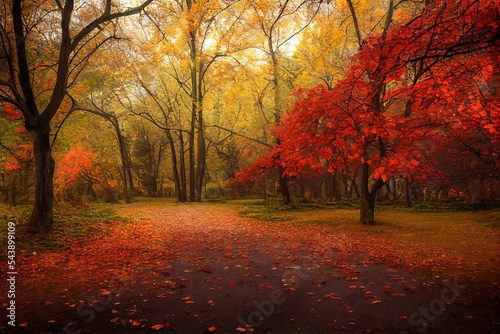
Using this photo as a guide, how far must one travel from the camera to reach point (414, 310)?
4.57 metres

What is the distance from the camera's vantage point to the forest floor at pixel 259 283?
4.23 metres

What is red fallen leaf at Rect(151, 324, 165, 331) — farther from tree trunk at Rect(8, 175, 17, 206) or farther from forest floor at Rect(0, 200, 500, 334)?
tree trunk at Rect(8, 175, 17, 206)

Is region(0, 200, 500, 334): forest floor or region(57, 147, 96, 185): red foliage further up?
region(57, 147, 96, 185): red foliage

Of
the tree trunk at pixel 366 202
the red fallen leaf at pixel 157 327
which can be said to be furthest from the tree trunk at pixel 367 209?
the red fallen leaf at pixel 157 327

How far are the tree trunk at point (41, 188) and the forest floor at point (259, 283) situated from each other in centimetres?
51

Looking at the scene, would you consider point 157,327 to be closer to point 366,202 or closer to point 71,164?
point 366,202


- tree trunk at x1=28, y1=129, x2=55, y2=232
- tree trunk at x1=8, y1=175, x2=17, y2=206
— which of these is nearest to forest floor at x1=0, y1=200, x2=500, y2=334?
tree trunk at x1=28, y1=129, x2=55, y2=232

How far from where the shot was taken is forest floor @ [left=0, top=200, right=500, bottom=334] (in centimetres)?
423

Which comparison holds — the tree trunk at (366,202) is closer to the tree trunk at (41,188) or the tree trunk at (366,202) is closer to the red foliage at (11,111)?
the tree trunk at (41,188)

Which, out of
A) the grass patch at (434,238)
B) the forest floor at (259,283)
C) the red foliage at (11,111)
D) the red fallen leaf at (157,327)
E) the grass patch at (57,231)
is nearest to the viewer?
the red fallen leaf at (157,327)

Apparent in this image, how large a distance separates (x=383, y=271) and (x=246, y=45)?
17498 millimetres

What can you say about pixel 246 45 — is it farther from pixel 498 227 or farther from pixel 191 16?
pixel 498 227

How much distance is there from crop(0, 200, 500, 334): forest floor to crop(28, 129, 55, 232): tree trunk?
512mm

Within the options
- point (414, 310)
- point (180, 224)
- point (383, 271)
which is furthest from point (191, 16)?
point (414, 310)
